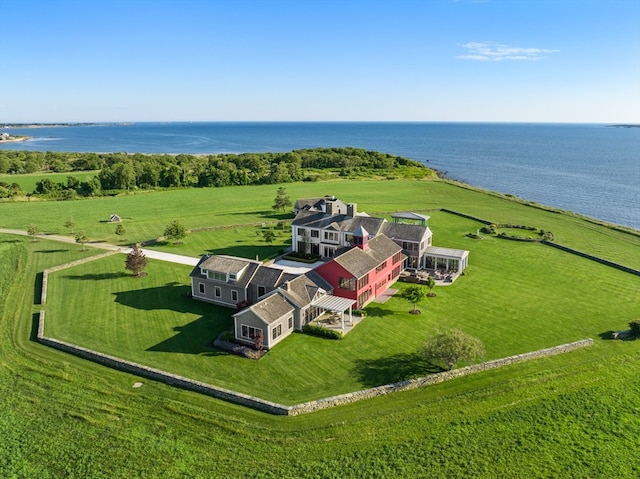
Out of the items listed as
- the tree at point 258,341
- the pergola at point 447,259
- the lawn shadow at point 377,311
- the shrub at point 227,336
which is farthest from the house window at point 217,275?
the pergola at point 447,259

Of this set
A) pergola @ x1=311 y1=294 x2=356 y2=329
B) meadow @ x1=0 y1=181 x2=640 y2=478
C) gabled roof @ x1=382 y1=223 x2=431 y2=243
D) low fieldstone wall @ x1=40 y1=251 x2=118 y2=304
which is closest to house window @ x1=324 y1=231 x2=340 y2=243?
gabled roof @ x1=382 y1=223 x2=431 y2=243

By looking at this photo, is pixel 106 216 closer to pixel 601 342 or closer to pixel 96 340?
pixel 96 340

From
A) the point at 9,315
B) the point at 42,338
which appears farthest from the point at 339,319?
the point at 9,315

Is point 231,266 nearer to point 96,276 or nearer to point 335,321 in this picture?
point 335,321

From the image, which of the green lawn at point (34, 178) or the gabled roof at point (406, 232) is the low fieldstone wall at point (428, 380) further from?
the green lawn at point (34, 178)

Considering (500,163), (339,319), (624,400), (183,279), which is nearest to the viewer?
(624,400)

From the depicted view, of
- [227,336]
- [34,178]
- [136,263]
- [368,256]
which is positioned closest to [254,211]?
[136,263]

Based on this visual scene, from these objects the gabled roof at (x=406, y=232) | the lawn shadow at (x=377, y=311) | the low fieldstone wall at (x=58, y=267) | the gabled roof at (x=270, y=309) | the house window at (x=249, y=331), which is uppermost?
the gabled roof at (x=406, y=232)
